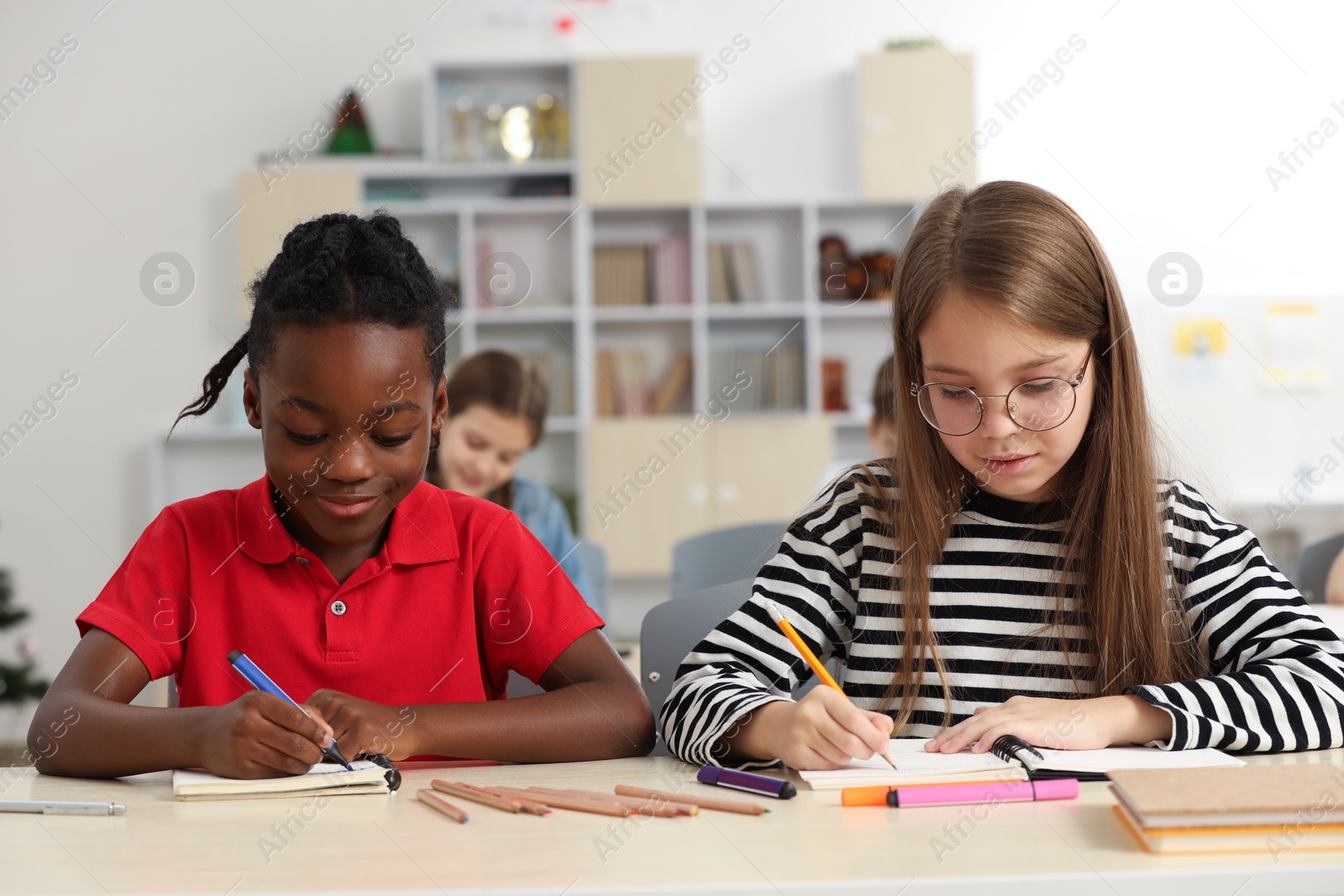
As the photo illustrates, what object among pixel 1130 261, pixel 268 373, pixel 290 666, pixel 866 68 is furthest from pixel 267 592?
pixel 1130 261

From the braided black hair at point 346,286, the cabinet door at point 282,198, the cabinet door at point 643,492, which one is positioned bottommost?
the cabinet door at point 643,492

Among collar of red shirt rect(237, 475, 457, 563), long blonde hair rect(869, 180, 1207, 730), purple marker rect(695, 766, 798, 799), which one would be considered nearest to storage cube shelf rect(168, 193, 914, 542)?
→ collar of red shirt rect(237, 475, 457, 563)

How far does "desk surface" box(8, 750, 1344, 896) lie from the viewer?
0.72 metres

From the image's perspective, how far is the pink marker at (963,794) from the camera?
88cm

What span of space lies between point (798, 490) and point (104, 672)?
3.40m

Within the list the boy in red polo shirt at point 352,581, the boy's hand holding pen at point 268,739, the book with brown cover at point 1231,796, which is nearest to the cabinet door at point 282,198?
the boy in red polo shirt at point 352,581

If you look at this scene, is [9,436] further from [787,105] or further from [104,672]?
[104,672]

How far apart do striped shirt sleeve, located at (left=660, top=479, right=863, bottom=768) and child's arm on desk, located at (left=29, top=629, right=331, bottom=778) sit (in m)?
0.34

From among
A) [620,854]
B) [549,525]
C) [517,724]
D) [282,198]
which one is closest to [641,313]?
[282,198]

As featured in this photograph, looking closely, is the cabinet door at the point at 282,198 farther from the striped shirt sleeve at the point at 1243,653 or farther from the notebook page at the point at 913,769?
the notebook page at the point at 913,769

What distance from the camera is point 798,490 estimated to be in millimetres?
4438

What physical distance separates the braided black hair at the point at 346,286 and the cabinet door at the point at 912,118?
335 cm

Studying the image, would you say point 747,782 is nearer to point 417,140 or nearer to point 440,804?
point 440,804

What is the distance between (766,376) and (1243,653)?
135 inches
